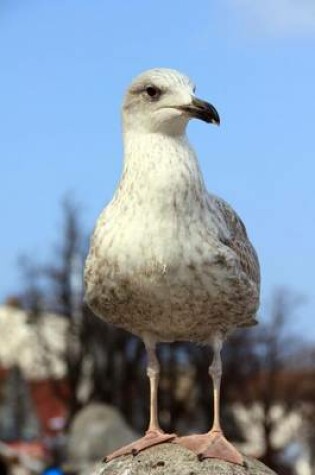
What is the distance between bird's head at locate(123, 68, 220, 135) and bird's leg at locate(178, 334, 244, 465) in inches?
43.5

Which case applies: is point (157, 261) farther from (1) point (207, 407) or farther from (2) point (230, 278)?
(1) point (207, 407)

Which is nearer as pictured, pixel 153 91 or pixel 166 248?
pixel 166 248

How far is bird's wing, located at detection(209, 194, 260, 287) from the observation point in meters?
7.03

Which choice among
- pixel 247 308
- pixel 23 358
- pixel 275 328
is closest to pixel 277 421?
pixel 275 328

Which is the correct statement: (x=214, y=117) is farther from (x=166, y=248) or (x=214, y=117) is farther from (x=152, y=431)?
(x=152, y=431)

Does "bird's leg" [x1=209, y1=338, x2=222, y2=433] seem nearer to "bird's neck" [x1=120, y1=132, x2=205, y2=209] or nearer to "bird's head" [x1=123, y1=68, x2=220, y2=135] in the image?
"bird's neck" [x1=120, y1=132, x2=205, y2=209]

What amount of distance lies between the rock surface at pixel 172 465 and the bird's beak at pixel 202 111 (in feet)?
5.28

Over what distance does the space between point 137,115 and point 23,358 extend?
6597 cm

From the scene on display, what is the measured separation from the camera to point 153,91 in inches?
269

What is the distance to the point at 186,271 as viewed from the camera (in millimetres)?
6609

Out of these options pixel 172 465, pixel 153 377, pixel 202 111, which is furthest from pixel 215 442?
pixel 202 111

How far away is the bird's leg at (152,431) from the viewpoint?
6.89m

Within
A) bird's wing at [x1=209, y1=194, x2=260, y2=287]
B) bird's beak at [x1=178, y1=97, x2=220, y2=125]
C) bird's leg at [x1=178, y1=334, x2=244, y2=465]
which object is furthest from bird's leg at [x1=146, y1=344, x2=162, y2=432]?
bird's beak at [x1=178, y1=97, x2=220, y2=125]

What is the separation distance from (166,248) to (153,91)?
31.9 inches
